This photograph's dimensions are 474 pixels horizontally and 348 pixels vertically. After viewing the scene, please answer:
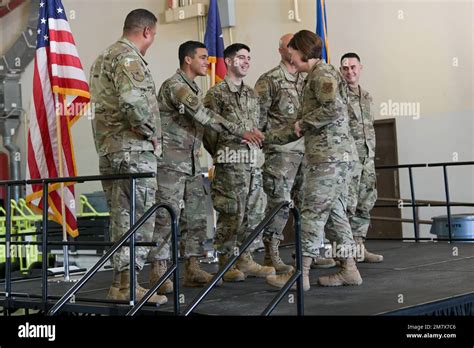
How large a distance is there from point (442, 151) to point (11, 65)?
8736 mm

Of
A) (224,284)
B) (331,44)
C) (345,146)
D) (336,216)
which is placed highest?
(331,44)

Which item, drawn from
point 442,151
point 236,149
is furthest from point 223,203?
point 442,151

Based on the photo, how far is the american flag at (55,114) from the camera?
7379 millimetres

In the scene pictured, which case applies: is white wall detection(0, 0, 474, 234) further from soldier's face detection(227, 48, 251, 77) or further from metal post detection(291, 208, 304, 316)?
metal post detection(291, 208, 304, 316)

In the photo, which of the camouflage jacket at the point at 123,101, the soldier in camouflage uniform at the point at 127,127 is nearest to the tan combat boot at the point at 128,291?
the soldier in camouflage uniform at the point at 127,127

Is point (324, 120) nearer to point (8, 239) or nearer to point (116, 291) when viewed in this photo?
point (116, 291)

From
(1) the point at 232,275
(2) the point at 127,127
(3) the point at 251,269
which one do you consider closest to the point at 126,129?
(2) the point at 127,127

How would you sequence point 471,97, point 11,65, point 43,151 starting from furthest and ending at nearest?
point 11,65 < point 471,97 < point 43,151

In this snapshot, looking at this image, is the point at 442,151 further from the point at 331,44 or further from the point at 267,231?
the point at 267,231

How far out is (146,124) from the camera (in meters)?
5.17

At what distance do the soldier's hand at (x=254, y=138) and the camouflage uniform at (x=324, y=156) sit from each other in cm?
38

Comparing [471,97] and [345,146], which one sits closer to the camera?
[345,146]

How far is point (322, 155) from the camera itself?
217 inches

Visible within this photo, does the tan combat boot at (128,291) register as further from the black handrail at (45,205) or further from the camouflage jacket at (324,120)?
the camouflage jacket at (324,120)
